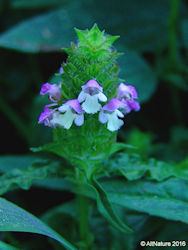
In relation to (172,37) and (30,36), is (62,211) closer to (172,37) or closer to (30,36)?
(30,36)

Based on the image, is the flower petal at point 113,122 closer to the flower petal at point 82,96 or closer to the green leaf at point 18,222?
the flower petal at point 82,96

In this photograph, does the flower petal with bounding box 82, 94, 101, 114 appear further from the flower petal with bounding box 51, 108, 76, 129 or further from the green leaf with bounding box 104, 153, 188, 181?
the green leaf with bounding box 104, 153, 188, 181

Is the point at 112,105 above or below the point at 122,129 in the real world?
below

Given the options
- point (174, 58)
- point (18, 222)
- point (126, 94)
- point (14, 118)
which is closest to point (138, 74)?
point (174, 58)

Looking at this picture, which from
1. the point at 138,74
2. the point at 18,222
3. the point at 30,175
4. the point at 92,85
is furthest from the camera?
the point at 138,74

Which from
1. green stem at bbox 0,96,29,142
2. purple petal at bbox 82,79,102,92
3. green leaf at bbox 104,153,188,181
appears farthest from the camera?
green stem at bbox 0,96,29,142

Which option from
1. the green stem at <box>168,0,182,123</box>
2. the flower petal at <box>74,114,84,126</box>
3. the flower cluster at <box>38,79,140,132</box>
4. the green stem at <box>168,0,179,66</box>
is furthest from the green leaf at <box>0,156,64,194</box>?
the green stem at <box>168,0,179,66</box>

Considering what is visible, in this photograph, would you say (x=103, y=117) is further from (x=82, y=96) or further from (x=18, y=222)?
(x=18, y=222)
